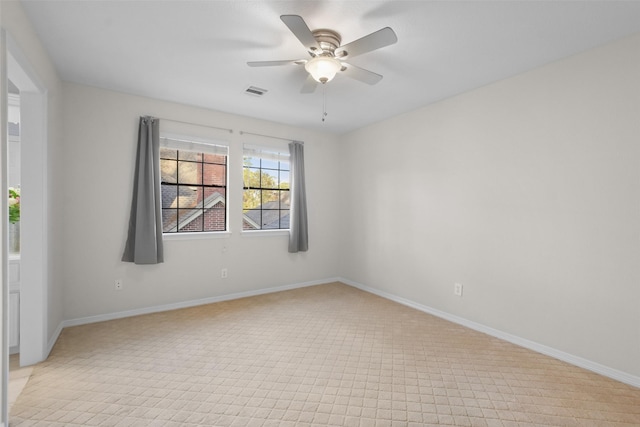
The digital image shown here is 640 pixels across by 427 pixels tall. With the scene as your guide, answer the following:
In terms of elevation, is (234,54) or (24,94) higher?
(234,54)

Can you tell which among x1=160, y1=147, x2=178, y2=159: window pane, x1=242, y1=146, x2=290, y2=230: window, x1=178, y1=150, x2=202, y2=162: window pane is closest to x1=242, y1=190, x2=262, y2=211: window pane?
x1=242, y1=146, x2=290, y2=230: window

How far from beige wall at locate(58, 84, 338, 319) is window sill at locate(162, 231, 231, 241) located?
5cm

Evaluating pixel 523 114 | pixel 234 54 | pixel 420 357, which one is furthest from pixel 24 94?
pixel 523 114

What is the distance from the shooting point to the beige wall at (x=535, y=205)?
236 centimetres

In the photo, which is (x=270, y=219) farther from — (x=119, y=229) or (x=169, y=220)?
(x=119, y=229)

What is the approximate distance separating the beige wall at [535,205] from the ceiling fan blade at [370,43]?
174cm

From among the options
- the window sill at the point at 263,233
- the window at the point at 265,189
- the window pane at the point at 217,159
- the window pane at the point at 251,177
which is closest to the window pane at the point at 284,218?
the window at the point at 265,189

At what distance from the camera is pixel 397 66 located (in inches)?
111

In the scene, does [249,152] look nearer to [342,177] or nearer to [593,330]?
[342,177]

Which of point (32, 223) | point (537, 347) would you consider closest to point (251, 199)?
point (32, 223)

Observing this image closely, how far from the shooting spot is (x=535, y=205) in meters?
2.85

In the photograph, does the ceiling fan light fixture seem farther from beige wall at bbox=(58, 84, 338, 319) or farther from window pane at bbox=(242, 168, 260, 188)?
window pane at bbox=(242, 168, 260, 188)

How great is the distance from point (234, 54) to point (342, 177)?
9.62ft

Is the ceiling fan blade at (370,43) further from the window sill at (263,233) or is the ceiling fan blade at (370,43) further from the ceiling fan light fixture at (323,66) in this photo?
the window sill at (263,233)
